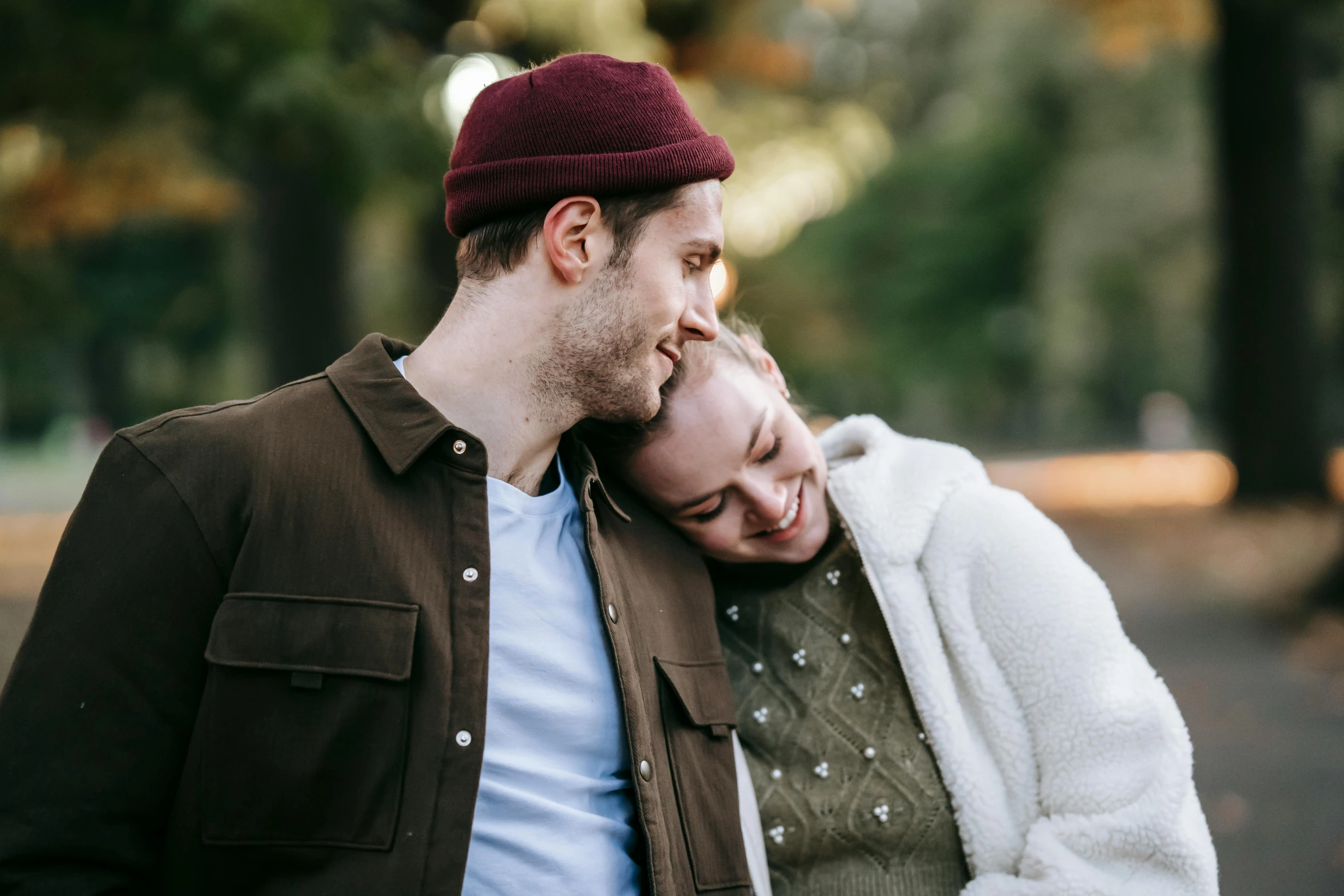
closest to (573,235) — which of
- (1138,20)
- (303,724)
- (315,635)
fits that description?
(315,635)

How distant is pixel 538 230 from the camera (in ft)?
7.64

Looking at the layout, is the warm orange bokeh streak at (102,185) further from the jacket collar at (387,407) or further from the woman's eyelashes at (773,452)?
the woman's eyelashes at (773,452)

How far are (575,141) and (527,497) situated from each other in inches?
→ 26.7

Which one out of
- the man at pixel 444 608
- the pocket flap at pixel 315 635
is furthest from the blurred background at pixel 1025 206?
the pocket flap at pixel 315 635

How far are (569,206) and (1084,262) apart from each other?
64.1 ft

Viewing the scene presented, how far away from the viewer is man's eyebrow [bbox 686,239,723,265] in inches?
93.5

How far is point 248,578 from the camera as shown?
189 centimetres

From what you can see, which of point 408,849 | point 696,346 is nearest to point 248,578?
point 408,849

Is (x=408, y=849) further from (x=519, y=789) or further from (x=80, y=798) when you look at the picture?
Result: (x=80, y=798)

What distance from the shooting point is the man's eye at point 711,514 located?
257 cm

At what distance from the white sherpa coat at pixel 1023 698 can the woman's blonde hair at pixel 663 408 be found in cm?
38

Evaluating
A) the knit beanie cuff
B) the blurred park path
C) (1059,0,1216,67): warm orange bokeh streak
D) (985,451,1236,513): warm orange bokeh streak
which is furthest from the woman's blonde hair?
(985,451,1236,513): warm orange bokeh streak

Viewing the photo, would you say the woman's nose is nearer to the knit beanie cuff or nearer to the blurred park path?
the knit beanie cuff

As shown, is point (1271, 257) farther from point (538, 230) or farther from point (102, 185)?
point (538, 230)
